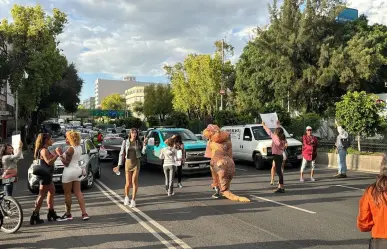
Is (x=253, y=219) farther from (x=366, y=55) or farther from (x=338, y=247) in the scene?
(x=366, y=55)

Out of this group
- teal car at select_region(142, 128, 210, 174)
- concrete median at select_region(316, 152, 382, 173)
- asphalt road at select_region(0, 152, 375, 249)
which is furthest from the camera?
concrete median at select_region(316, 152, 382, 173)

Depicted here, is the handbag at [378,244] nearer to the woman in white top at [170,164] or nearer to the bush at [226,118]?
the woman in white top at [170,164]

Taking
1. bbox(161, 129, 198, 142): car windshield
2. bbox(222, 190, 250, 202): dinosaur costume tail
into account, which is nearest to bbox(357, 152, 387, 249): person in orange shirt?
bbox(222, 190, 250, 202): dinosaur costume tail

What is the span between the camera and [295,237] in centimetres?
636

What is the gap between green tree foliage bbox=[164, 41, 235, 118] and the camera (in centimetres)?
4522

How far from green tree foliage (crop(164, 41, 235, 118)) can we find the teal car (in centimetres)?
2848

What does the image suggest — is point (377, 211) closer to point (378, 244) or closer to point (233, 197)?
point (378, 244)

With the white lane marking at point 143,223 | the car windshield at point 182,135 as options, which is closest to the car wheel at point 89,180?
the white lane marking at point 143,223

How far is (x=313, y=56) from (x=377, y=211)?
2811 centimetres

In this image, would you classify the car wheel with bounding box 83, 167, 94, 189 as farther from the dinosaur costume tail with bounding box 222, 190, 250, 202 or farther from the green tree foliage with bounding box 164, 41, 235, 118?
the green tree foliage with bounding box 164, 41, 235, 118

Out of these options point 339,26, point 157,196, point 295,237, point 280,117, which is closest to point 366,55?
point 339,26

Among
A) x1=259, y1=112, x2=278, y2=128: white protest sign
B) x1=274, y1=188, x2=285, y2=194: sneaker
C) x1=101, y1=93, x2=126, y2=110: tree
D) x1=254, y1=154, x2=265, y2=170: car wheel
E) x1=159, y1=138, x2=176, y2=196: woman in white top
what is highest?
x1=101, y1=93, x2=126, y2=110: tree

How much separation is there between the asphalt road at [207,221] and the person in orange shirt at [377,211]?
2.73m

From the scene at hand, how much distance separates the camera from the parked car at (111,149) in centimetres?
1948
